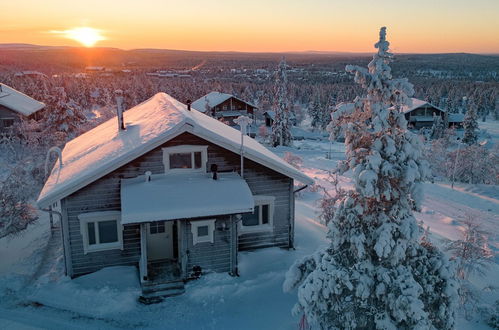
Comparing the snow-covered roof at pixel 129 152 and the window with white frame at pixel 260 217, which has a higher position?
the snow-covered roof at pixel 129 152

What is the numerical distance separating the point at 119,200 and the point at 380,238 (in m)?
9.25

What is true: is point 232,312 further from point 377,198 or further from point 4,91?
point 4,91

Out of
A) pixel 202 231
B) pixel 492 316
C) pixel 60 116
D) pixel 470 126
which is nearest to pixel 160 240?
pixel 202 231

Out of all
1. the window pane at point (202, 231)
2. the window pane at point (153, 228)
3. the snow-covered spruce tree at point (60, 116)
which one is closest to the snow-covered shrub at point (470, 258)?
the window pane at point (202, 231)

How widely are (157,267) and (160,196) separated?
113 inches

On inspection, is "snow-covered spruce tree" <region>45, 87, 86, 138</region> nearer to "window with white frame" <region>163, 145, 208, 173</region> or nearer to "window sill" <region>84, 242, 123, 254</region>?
"window sill" <region>84, 242, 123, 254</region>

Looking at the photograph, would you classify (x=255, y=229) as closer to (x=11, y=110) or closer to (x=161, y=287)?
(x=161, y=287)

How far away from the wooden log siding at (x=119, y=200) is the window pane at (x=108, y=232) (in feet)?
1.25

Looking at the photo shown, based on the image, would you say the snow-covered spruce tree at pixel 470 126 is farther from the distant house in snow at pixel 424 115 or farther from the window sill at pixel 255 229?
the window sill at pixel 255 229

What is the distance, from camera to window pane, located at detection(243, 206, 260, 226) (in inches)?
611

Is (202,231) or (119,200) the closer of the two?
(202,231)

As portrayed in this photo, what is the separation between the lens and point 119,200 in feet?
45.7

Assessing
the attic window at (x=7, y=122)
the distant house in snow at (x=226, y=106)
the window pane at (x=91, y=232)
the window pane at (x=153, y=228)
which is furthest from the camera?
the distant house in snow at (x=226, y=106)

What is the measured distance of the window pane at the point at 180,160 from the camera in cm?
1455
